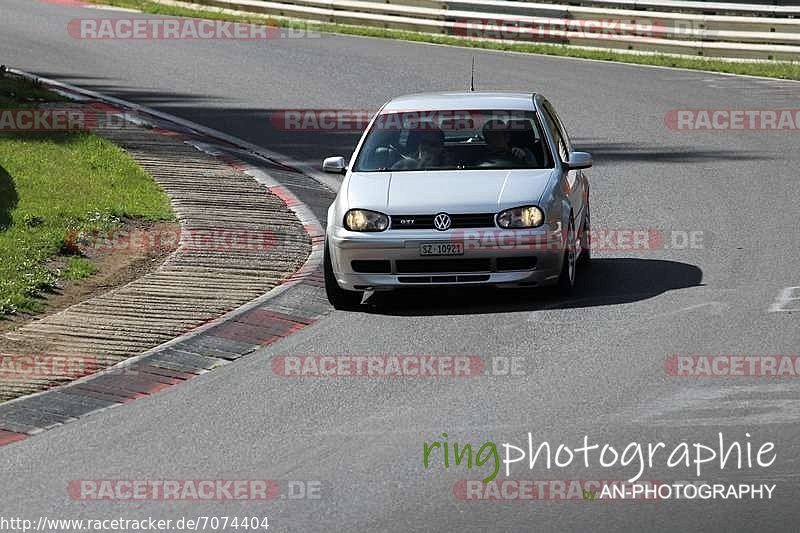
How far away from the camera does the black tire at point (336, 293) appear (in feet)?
39.7

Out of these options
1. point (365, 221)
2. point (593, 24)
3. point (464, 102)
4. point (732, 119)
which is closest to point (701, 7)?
point (593, 24)

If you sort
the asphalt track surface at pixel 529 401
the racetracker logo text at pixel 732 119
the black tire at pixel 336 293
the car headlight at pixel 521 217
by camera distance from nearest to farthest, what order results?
the asphalt track surface at pixel 529 401, the car headlight at pixel 521 217, the black tire at pixel 336 293, the racetracker logo text at pixel 732 119

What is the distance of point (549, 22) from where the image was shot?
31469 millimetres

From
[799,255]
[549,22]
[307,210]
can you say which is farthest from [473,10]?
[799,255]

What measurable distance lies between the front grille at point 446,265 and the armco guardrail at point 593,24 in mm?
18887

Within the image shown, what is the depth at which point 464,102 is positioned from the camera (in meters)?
13.5

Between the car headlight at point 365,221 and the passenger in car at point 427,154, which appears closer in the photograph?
the car headlight at point 365,221

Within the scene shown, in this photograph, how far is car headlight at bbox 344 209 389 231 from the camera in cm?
1197

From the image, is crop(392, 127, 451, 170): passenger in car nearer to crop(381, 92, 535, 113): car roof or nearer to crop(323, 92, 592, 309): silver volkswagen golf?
crop(323, 92, 592, 309): silver volkswagen golf

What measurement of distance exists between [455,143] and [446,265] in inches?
59.5

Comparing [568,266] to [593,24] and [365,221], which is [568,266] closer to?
[365,221]

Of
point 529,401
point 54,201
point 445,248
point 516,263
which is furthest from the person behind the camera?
point 54,201

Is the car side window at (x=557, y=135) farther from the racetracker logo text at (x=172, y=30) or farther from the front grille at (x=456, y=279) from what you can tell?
the racetracker logo text at (x=172, y=30)

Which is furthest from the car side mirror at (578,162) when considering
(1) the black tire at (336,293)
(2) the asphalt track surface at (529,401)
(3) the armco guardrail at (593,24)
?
(3) the armco guardrail at (593,24)
